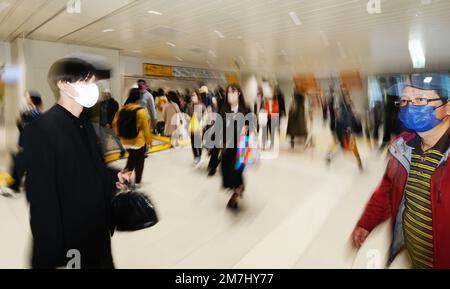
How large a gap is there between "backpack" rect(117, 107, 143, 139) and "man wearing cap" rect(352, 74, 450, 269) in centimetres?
137

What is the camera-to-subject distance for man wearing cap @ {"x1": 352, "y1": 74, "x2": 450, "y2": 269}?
3.51ft

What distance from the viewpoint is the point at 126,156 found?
53.4 inches

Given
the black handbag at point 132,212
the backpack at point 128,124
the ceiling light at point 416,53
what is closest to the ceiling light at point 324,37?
the ceiling light at point 416,53

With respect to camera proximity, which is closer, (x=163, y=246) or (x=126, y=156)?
(x=126, y=156)

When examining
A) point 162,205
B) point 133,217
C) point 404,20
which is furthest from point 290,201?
point 404,20

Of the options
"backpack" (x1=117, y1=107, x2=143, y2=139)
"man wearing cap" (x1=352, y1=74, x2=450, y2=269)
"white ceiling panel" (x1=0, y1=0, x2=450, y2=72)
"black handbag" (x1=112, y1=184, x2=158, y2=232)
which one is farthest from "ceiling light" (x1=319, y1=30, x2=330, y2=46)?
"black handbag" (x1=112, y1=184, x2=158, y2=232)

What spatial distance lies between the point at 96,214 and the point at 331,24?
5.94ft

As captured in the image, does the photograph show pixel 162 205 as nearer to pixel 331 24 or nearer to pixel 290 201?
pixel 290 201

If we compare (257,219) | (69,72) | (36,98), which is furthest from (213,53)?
(257,219)

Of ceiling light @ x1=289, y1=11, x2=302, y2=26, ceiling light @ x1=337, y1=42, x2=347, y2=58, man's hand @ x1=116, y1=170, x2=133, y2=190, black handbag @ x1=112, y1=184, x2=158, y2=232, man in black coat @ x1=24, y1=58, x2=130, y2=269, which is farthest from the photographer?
ceiling light @ x1=289, y1=11, x2=302, y2=26

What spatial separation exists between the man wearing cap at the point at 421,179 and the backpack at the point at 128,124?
1.37m

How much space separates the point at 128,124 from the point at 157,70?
36 centimetres

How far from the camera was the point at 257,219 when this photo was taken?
1872mm

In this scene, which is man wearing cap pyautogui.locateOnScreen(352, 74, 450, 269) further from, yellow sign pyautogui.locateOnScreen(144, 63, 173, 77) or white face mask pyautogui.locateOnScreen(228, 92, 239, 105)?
yellow sign pyautogui.locateOnScreen(144, 63, 173, 77)
